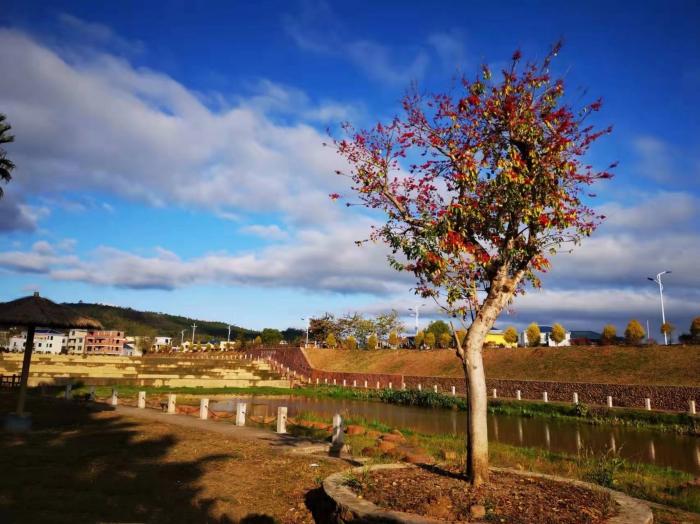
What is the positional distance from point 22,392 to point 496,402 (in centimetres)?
2584

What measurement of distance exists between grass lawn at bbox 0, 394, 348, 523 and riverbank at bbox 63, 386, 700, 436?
14617mm

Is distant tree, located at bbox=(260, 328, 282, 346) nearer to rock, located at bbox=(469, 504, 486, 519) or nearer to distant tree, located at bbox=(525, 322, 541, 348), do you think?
distant tree, located at bbox=(525, 322, 541, 348)

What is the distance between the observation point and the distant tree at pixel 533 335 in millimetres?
44856

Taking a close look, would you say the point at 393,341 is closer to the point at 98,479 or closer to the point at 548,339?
the point at 548,339

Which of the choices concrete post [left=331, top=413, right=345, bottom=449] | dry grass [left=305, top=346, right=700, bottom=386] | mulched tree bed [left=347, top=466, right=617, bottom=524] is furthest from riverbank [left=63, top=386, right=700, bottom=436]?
mulched tree bed [left=347, top=466, right=617, bottom=524]

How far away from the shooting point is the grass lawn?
293 inches

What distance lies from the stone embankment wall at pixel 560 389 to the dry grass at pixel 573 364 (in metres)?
2.13

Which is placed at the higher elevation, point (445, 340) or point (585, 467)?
point (445, 340)

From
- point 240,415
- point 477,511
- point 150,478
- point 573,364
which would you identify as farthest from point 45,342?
point 477,511

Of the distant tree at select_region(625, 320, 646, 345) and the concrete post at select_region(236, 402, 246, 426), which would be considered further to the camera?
the distant tree at select_region(625, 320, 646, 345)

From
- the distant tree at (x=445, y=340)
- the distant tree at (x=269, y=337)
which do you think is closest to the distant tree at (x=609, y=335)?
the distant tree at (x=445, y=340)

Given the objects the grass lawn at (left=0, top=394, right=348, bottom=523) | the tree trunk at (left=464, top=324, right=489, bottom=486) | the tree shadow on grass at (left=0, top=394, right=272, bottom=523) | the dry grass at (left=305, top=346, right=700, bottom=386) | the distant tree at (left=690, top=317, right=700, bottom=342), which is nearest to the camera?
the tree shadow on grass at (left=0, top=394, right=272, bottom=523)

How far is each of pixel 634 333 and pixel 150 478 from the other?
37.0 metres

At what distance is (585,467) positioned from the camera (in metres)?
11.6
